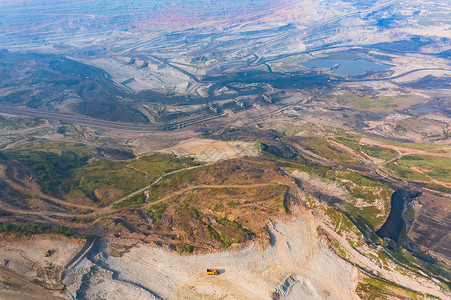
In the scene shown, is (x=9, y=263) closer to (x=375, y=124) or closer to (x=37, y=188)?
(x=37, y=188)

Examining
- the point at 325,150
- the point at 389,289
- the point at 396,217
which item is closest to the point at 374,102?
the point at 325,150

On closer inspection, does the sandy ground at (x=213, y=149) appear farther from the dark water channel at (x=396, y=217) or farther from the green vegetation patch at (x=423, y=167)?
the green vegetation patch at (x=423, y=167)

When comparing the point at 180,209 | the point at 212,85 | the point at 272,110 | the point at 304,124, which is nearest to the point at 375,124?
the point at 304,124

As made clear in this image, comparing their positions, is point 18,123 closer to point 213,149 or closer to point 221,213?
point 213,149

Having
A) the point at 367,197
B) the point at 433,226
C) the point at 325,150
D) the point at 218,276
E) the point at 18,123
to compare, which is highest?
the point at 18,123

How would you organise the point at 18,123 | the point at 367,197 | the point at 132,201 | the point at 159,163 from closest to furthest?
1. the point at 132,201
2. the point at 367,197
3. the point at 159,163
4. the point at 18,123

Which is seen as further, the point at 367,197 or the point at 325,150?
the point at 325,150

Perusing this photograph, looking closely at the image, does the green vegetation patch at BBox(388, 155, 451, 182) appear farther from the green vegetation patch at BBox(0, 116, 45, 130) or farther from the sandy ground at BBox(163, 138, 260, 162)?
the green vegetation patch at BBox(0, 116, 45, 130)

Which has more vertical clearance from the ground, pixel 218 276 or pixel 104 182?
pixel 104 182

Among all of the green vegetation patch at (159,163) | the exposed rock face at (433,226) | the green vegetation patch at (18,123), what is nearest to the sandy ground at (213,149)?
the green vegetation patch at (159,163)

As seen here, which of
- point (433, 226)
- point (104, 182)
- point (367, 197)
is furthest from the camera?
point (104, 182)
